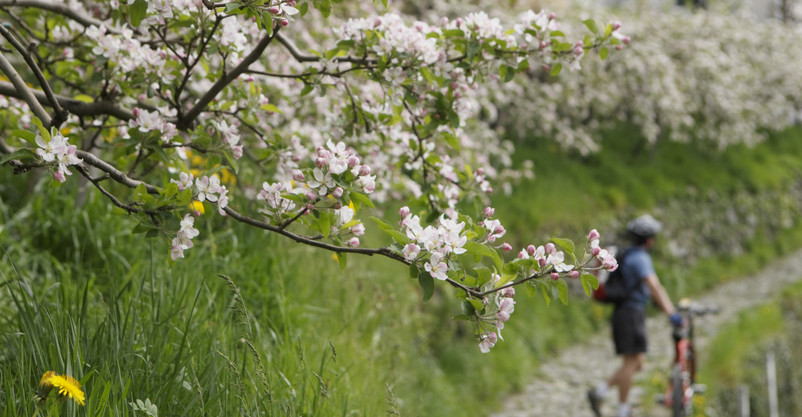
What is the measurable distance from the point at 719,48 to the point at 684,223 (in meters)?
4.17

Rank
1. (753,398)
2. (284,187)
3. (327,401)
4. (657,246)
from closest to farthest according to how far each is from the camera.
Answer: (284,187)
(327,401)
(753,398)
(657,246)

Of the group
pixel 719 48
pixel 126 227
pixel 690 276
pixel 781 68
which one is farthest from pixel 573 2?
pixel 126 227

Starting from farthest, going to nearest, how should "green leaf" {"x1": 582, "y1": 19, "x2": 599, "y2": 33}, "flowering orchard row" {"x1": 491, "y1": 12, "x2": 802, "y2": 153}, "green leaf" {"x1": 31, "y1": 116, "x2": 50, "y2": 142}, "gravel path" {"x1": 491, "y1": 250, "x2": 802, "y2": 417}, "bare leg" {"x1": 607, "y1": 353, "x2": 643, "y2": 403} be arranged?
"flowering orchard row" {"x1": 491, "y1": 12, "x2": 802, "y2": 153}, "gravel path" {"x1": 491, "y1": 250, "x2": 802, "y2": 417}, "bare leg" {"x1": 607, "y1": 353, "x2": 643, "y2": 403}, "green leaf" {"x1": 582, "y1": 19, "x2": 599, "y2": 33}, "green leaf" {"x1": 31, "y1": 116, "x2": 50, "y2": 142}

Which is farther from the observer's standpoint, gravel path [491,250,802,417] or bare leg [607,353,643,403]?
gravel path [491,250,802,417]

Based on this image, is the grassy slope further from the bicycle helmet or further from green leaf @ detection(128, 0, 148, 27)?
the bicycle helmet

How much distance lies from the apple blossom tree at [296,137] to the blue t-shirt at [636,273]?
3439 mm

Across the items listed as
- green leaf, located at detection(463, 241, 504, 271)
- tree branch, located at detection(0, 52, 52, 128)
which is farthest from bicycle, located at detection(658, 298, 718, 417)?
tree branch, located at detection(0, 52, 52, 128)

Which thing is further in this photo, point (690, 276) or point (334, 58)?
point (690, 276)

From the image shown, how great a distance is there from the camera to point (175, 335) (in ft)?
10.3

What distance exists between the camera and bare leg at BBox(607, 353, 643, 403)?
6.78 meters

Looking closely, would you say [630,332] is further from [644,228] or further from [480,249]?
[480,249]

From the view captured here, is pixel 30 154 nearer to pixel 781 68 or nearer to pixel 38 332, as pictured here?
pixel 38 332

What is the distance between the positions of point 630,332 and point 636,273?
549mm

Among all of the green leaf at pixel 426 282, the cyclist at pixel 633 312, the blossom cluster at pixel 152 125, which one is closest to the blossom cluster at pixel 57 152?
the blossom cluster at pixel 152 125
